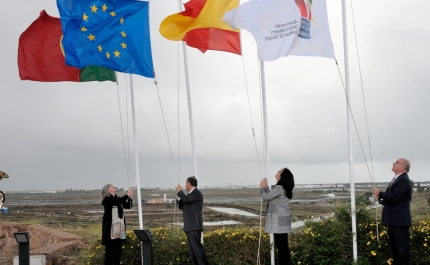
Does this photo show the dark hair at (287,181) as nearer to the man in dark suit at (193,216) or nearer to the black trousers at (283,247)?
the black trousers at (283,247)

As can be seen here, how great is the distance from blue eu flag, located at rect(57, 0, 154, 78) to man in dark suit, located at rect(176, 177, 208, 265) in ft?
7.94

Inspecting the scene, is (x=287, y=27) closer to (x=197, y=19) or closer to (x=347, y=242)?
(x=197, y=19)

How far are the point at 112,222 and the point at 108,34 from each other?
361 centimetres

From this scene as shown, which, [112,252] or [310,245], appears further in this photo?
[112,252]

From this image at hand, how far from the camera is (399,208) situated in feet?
28.8

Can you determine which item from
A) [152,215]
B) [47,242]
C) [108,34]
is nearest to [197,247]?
[108,34]

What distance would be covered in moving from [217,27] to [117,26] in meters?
2.01

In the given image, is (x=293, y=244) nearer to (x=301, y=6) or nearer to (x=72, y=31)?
(x=301, y=6)

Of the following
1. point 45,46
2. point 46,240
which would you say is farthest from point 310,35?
point 46,240

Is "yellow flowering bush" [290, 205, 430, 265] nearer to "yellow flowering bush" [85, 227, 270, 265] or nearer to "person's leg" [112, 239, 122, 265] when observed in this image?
"yellow flowering bush" [85, 227, 270, 265]

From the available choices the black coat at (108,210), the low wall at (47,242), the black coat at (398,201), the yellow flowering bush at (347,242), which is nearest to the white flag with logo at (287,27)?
the black coat at (398,201)

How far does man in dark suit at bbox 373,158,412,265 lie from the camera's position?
8.70m

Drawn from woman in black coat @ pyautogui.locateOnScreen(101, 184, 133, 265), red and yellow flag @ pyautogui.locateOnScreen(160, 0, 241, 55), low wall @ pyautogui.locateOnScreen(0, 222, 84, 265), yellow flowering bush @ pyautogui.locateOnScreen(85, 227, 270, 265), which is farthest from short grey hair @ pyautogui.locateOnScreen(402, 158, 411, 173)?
low wall @ pyautogui.locateOnScreen(0, 222, 84, 265)

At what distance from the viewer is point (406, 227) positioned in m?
8.77
